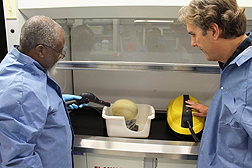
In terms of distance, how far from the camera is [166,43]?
3.87 feet

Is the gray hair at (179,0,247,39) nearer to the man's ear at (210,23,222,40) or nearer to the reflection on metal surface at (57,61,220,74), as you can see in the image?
the man's ear at (210,23,222,40)

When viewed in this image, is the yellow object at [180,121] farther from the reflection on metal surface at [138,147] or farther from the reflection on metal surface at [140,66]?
the reflection on metal surface at [140,66]

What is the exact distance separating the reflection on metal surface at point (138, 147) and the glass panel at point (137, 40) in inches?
20.2

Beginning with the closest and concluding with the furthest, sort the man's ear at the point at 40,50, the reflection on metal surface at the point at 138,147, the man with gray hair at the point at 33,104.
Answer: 1. the man with gray hair at the point at 33,104
2. the man's ear at the point at 40,50
3. the reflection on metal surface at the point at 138,147

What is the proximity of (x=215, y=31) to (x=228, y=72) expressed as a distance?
18 centimetres

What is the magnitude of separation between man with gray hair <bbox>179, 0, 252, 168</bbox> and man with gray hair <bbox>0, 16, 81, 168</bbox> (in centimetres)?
59

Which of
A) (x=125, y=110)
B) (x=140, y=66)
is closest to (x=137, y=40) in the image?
(x=140, y=66)

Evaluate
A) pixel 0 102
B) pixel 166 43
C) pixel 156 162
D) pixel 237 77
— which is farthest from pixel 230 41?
pixel 0 102

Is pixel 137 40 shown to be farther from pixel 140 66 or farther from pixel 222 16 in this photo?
pixel 222 16

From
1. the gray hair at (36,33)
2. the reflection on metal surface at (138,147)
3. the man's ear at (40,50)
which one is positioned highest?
the gray hair at (36,33)

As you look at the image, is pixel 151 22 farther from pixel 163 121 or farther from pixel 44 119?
pixel 44 119

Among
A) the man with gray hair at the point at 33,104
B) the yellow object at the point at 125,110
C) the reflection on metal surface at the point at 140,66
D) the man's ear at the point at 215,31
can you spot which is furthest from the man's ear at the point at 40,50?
the man's ear at the point at 215,31

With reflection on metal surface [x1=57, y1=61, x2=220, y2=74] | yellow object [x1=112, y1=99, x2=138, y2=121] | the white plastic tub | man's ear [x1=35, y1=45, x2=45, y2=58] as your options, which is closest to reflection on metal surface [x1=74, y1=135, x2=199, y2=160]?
the white plastic tub

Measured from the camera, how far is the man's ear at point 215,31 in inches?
26.6
